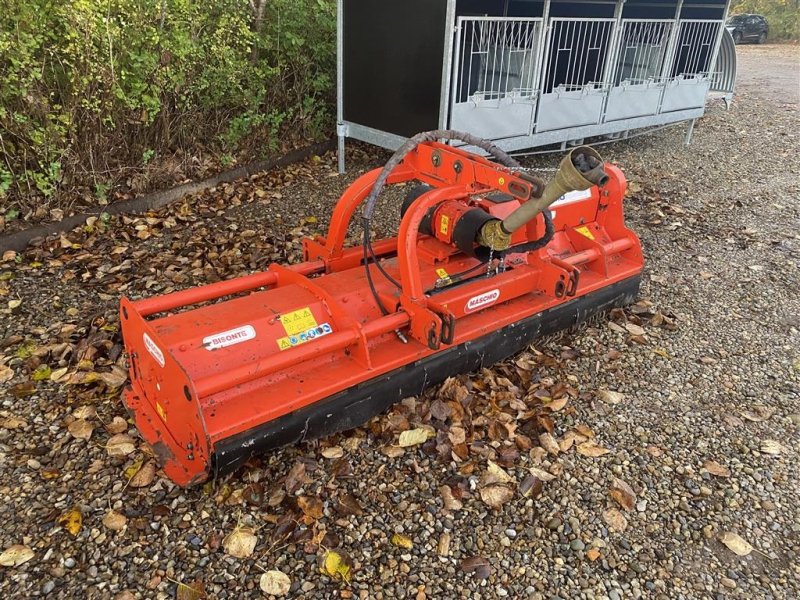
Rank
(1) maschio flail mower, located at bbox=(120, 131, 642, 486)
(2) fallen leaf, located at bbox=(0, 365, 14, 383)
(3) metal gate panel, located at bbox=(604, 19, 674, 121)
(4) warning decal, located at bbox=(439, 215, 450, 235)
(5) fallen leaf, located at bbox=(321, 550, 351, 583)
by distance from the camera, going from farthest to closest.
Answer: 1. (3) metal gate panel, located at bbox=(604, 19, 674, 121)
2. (4) warning decal, located at bbox=(439, 215, 450, 235)
3. (2) fallen leaf, located at bbox=(0, 365, 14, 383)
4. (1) maschio flail mower, located at bbox=(120, 131, 642, 486)
5. (5) fallen leaf, located at bbox=(321, 550, 351, 583)

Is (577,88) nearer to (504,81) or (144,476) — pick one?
(504,81)

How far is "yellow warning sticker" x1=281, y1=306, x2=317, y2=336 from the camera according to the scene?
3062mm

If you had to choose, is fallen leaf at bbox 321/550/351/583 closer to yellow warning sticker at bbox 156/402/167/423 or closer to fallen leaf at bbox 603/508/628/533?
yellow warning sticker at bbox 156/402/167/423

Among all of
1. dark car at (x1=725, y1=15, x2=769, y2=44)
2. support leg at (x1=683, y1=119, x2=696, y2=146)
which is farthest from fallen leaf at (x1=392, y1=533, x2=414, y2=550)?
dark car at (x1=725, y1=15, x2=769, y2=44)

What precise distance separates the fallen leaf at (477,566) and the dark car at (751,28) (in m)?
27.0

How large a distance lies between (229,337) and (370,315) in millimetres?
778

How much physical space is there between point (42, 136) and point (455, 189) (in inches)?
131

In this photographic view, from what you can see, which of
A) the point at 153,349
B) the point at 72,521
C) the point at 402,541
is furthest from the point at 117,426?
the point at 402,541

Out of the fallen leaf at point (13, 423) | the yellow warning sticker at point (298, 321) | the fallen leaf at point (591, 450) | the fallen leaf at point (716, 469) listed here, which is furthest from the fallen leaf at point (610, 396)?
the fallen leaf at point (13, 423)

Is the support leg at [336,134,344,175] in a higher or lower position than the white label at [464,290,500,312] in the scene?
lower

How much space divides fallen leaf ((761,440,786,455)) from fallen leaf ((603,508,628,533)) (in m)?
0.99

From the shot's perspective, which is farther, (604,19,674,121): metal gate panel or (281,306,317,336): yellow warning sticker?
(604,19,674,121): metal gate panel

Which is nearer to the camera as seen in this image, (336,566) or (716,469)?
(336,566)

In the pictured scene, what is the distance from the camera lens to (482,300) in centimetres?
357
